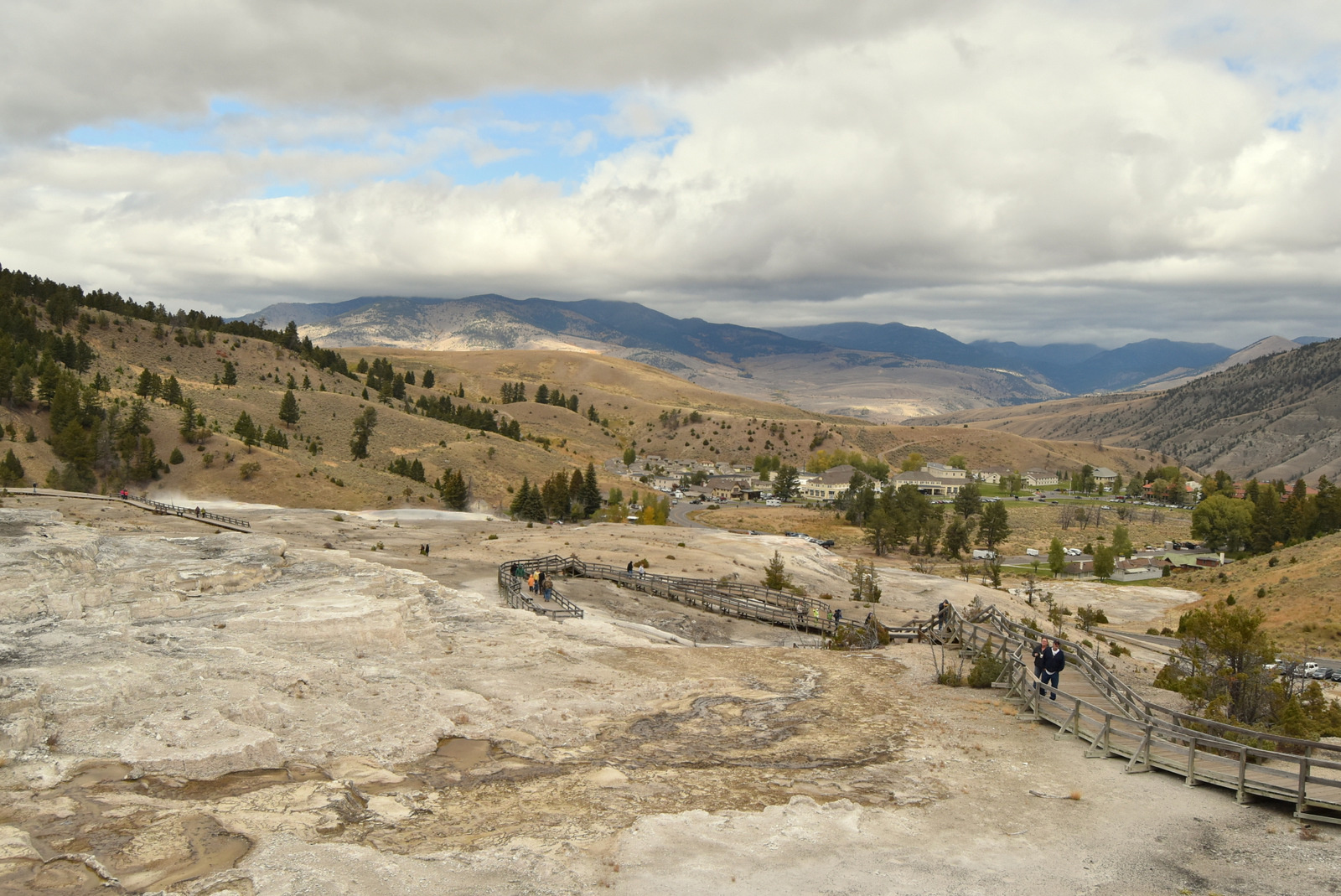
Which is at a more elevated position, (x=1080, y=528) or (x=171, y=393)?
(x=171, y=393)

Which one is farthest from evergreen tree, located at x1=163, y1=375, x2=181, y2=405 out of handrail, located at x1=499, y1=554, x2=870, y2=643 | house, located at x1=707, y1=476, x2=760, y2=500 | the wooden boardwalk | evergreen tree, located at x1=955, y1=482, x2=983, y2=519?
the wooden boardwalk

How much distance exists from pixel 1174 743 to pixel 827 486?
15393cm

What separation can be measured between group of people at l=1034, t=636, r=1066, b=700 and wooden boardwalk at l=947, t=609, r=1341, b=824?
278mm

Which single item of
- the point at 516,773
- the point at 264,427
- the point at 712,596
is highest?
the point at 516,773

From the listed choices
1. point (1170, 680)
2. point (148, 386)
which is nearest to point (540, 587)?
point (1170, 680)

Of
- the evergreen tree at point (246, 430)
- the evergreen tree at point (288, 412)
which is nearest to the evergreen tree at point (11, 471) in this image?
the evergreen tree at point (246, 430)

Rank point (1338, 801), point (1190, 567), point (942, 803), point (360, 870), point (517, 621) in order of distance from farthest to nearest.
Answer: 1. point (1190, 567)
2. point (517, 621)
3. point (942, 803)
4. point (1338, 801)
5. point (360, 870)

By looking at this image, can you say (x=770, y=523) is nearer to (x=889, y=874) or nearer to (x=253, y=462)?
(x=253, y=462)

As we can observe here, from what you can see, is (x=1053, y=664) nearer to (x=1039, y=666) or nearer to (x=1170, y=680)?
(x=1039, y=666)

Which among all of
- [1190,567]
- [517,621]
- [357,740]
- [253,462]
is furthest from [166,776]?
[1190,567]

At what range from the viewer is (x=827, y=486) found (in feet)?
559

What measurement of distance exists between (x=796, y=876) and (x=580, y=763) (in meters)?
6.48

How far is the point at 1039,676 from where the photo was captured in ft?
71.0

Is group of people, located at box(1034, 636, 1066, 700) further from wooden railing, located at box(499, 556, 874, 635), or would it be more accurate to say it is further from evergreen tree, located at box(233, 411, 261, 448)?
evergreen tree, located at box(233, 411, 261, 448)
